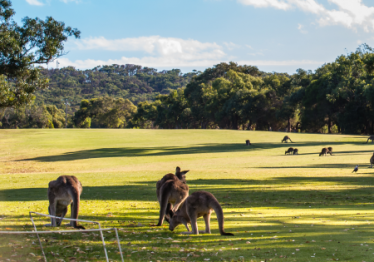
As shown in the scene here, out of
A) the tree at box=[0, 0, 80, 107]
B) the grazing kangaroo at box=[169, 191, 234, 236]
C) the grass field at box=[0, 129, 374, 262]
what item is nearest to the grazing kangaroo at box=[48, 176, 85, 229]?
the grass field at box=[0, 129, 374, 262]

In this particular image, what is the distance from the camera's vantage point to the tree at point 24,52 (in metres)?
23.0

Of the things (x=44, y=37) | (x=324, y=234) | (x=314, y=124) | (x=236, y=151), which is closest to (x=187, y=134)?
(x=236, y=151)

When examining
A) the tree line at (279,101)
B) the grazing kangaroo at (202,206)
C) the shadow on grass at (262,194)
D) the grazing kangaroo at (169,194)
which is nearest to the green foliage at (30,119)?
the tree line at (279,101)

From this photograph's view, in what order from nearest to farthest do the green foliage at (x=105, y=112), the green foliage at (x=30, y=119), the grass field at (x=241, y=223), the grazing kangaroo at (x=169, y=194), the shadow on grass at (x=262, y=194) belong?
the grass field at (x=241, y=223), the grazing kangaroo at (x=169, y=194), the shadow on grass at (x=262, y=194), the green foliage at (x=30, y=119), the green foliage at (x=105, y=112)

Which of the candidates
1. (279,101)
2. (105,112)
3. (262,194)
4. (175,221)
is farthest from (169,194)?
(105,112)

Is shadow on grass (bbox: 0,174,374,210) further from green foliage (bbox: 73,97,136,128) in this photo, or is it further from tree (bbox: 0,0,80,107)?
green foliage (bbox: 73,97,136,128)

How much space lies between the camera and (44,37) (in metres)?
24.5

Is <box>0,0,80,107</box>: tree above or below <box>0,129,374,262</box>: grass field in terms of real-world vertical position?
above

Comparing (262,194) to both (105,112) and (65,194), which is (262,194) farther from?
(105,112)

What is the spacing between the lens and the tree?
2302 centimetres

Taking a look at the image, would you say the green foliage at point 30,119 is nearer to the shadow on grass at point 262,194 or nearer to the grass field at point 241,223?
the shadow on grass at point 262,194

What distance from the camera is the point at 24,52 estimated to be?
78.7ft

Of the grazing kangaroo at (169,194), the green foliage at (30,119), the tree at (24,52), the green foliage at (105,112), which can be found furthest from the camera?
the green foliage at (105,112)

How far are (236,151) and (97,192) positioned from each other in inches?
1210
